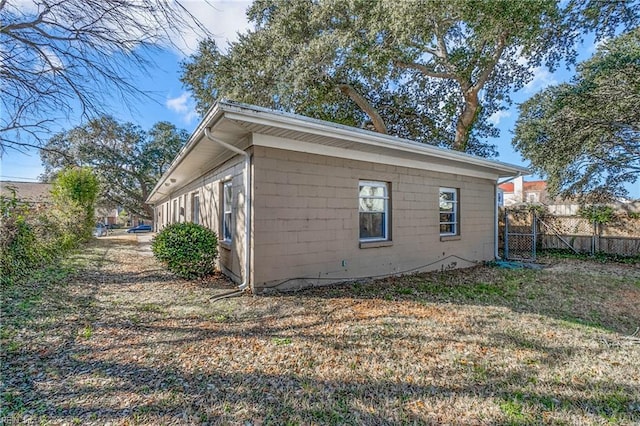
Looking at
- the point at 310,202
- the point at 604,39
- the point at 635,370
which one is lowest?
the point at 635,370

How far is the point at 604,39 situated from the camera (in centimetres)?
988

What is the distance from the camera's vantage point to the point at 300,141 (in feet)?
17.5

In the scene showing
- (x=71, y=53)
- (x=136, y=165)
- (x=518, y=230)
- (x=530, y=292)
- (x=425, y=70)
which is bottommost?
(x=530, y=292)

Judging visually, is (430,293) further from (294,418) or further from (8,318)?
(8,318)

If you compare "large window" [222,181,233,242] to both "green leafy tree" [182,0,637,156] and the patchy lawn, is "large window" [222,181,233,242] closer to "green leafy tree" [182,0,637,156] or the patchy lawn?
the patchy lawn

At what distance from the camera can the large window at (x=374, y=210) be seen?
648 cm

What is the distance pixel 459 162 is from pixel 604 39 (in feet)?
24.5

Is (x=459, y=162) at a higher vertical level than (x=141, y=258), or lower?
higher

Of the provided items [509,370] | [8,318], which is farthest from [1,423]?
[509,370]

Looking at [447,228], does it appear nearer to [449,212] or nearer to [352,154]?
[449,212]

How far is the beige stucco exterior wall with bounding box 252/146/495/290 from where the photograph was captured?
512 centimetres

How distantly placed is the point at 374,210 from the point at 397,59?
6.34 meters

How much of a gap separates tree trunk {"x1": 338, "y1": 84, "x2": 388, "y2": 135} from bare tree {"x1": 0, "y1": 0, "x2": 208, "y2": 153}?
29.3ft

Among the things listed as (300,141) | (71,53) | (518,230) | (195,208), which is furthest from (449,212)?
(71,53)
